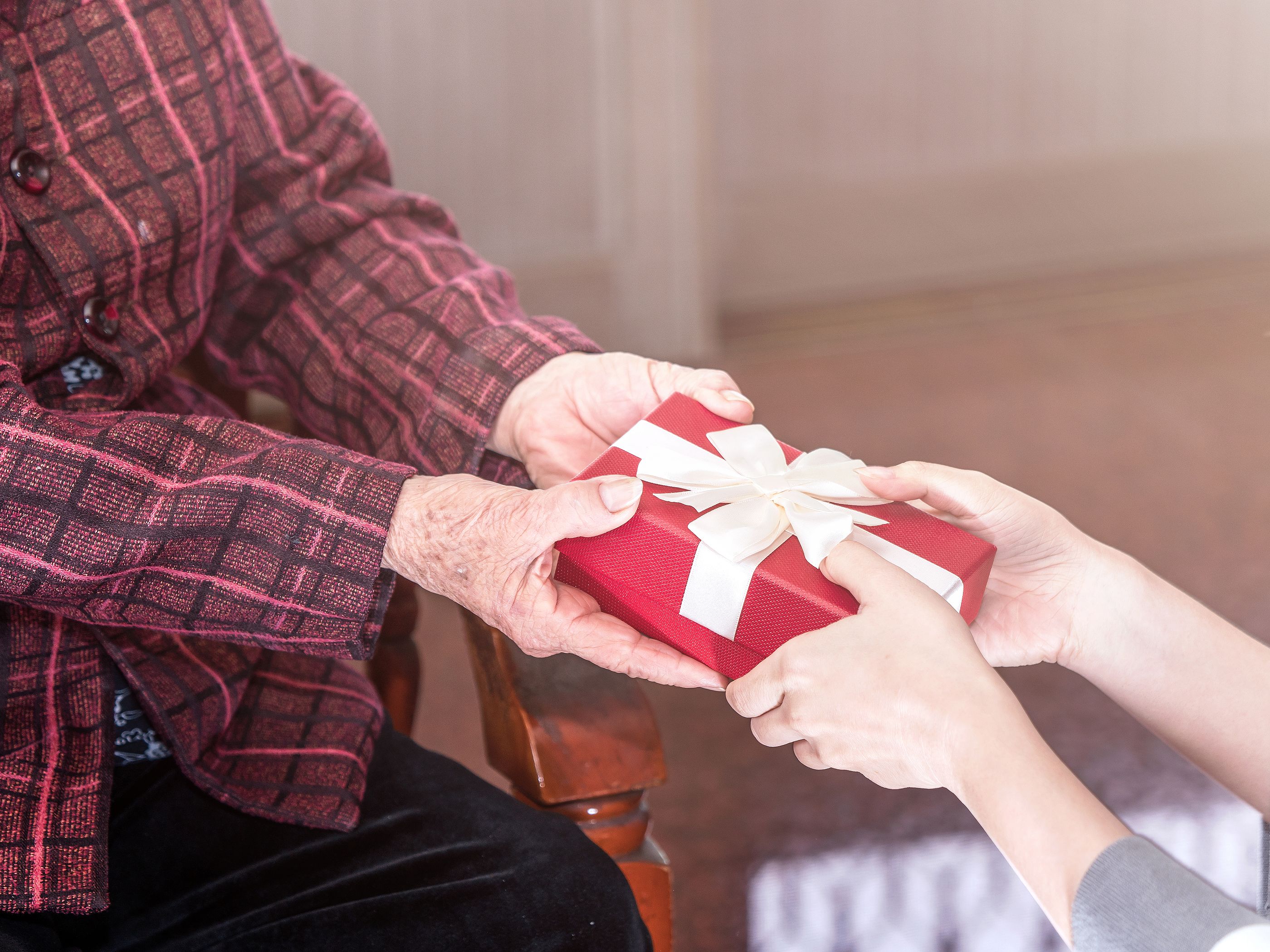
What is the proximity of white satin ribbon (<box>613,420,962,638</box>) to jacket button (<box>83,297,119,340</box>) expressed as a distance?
16.1 inches

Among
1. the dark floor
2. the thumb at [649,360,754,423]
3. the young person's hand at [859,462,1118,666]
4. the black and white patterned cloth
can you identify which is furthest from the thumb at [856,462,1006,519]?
the dark floor

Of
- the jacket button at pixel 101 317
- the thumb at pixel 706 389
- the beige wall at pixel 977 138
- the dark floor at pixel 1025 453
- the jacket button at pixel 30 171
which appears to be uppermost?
the jacket button at pixel 30 171

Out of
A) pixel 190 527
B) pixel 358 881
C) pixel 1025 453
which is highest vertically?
pixel 190 527

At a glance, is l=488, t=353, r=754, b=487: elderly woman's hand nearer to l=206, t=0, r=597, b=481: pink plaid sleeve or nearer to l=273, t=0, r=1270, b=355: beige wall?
l=206, t=0, r=597, b=481: pink plaid sleeve

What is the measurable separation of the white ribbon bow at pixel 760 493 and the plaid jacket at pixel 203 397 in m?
0.20

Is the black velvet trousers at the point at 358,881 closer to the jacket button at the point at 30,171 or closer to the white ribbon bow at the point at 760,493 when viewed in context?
the white ribbon bow at the point at 760,493

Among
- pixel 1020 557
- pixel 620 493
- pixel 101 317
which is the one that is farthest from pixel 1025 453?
pixel 101 317

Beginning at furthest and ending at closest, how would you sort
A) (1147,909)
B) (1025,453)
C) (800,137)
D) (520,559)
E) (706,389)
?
(800,137) → (1025,453) → (706,389) → (520,559) → (1147,909)

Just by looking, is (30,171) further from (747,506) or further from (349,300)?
(747,506)

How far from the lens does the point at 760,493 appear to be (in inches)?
33.0

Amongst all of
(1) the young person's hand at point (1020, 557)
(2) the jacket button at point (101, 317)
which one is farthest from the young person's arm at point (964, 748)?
(2) the jacket button at point (101, 317)

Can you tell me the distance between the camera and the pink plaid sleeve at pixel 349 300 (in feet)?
3.29

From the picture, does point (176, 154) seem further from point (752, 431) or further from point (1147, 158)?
point (1147, 158)

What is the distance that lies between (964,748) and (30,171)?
771mm
